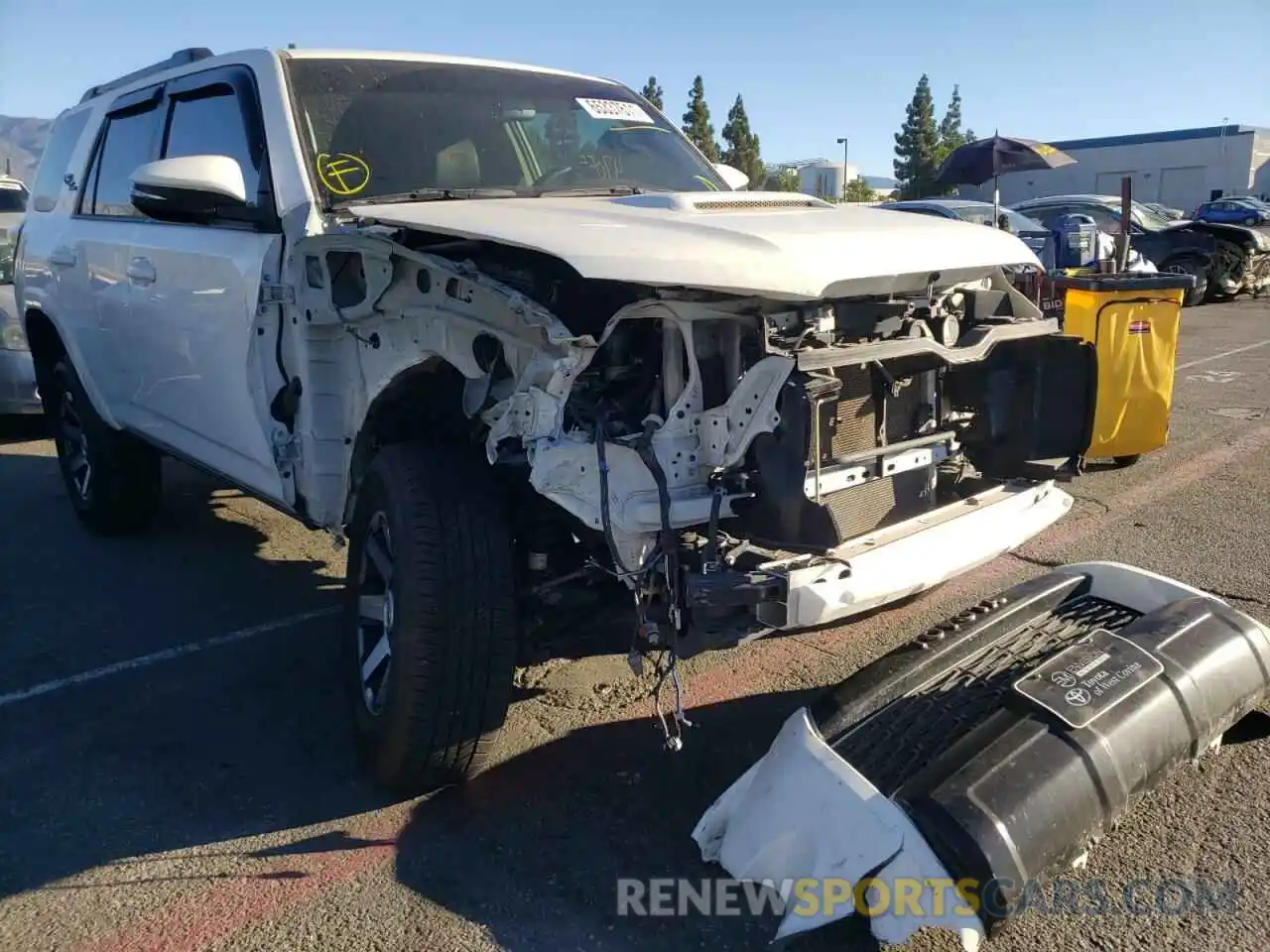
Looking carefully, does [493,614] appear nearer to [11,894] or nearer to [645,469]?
[645,469]

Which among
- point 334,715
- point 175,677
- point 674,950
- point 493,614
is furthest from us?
point 175,677

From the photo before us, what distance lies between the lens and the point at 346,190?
3.66 m

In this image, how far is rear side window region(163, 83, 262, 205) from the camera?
12.6 ft

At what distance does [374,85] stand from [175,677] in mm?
2294

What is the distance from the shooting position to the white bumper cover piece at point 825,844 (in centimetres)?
220

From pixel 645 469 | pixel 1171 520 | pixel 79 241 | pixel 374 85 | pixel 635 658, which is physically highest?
pixel 374 85

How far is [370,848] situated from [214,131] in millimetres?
2838

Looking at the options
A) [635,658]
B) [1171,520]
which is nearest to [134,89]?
[635,658]

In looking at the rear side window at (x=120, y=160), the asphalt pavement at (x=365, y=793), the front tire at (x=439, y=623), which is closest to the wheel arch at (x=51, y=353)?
the rear side window at (x=120, y=160)

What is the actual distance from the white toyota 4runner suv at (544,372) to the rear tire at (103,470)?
3.57 feet

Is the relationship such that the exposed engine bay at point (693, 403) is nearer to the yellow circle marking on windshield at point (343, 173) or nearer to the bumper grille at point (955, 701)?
the yellow circle marking on windshield at point (343, 173)

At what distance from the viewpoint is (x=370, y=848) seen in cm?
286

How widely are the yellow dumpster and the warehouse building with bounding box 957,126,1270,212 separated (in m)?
53.0

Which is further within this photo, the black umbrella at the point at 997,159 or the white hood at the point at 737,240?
the black umbrella at the point at 997,159
